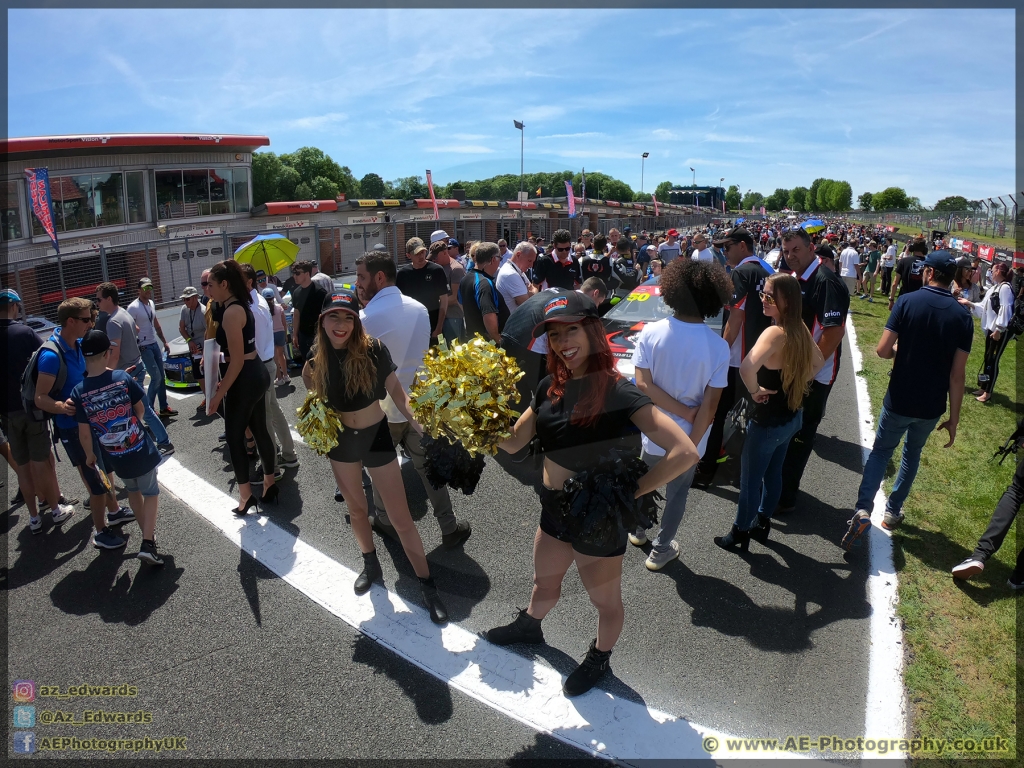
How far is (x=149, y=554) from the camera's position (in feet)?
13.8

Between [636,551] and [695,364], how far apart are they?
1.68 meters

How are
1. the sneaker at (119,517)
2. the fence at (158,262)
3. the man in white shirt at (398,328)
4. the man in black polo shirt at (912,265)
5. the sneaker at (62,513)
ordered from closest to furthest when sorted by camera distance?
the man in white shirt at (398,328) → the sneaker at (119,517) → the sneaker at (62,513) → the man in black polo shirt at (912,265) → the fence at (158,262)

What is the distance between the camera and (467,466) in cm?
301

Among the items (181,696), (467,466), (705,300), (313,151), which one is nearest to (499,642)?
(467,466)

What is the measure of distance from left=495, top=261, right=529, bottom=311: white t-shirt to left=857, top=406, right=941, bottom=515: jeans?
3.58 metres

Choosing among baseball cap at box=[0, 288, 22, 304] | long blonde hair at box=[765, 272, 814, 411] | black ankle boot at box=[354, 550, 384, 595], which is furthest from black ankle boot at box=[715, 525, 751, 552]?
baseball cap at box=[0, 288, 22, 304]

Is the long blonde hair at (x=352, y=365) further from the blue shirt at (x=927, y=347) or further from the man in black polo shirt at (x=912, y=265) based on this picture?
the man in black polo shirt at (x=912, y=265)

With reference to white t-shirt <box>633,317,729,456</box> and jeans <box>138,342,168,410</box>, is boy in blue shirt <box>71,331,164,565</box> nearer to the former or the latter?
jeans <box>138,342,168,410</box>

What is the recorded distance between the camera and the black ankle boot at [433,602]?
11.9ft

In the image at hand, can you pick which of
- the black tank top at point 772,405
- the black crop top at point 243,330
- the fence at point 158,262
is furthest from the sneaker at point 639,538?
the fence at point 158,262

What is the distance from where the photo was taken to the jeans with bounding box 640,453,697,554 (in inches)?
157

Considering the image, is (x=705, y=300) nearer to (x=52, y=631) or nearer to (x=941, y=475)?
(x=941, y=475)

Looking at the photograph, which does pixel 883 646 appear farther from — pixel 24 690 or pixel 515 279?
pixel 24 690

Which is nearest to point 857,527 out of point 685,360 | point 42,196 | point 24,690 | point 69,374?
point 685,360
